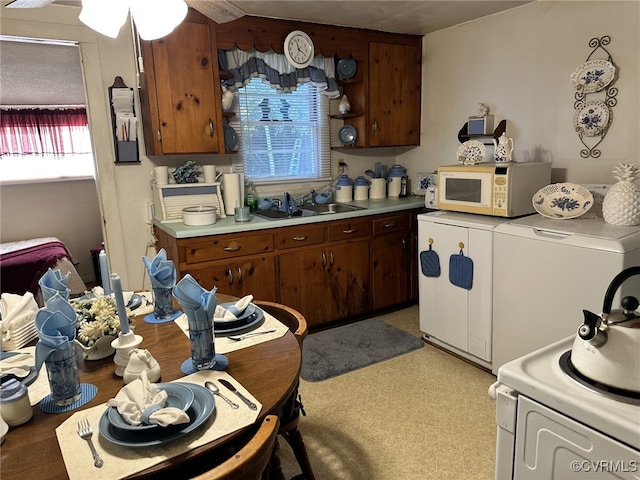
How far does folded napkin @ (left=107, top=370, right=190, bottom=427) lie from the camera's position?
100 cm

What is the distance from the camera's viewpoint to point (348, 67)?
12.1 ft

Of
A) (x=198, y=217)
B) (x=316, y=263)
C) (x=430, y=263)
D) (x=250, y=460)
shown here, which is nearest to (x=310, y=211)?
(x=316, y=263)

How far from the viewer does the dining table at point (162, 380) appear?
938 millimetres

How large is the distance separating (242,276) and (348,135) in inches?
66.7

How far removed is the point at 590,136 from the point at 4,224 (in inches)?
228

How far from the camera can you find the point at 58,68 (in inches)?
161

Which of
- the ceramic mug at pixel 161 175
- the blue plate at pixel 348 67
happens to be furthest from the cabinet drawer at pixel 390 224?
the ceramic mug at pixel 161 175

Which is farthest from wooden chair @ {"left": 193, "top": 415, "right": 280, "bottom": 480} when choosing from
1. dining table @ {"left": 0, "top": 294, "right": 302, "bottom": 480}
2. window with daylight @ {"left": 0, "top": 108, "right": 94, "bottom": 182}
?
window with daylight @ {"left": 0, "top": 108, "right": 94, "bottom": 182}

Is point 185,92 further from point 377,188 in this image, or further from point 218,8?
point 377,188

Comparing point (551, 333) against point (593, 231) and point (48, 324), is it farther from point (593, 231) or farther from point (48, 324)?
point (48, 324)

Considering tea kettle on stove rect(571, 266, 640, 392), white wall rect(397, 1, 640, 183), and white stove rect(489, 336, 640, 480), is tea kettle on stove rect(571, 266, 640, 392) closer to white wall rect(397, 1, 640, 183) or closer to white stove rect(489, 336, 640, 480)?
white stove rect(489, 336, 640, 480)

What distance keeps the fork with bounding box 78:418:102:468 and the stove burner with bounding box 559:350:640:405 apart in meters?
1.16

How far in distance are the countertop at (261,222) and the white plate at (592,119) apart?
130 cm

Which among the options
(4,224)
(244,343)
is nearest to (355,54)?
(244,343)
